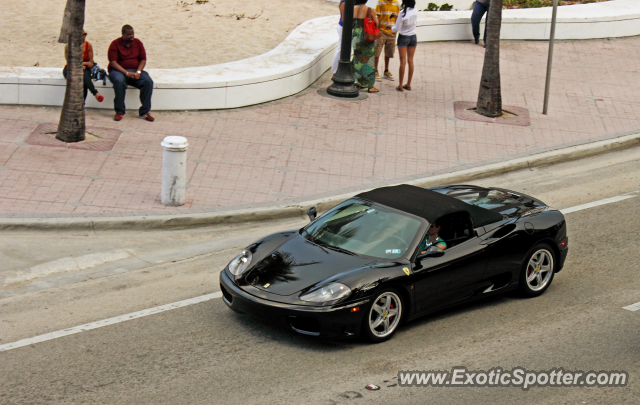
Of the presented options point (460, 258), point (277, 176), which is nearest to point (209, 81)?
point (277, 176)

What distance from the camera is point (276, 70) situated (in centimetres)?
1544

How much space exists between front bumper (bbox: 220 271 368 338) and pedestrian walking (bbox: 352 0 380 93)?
9.98m

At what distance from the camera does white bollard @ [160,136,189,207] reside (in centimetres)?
1044

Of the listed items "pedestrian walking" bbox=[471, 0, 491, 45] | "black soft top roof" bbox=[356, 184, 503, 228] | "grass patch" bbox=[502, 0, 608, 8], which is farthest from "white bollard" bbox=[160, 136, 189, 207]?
"grass patch" bbox=[502, 0, 608, 8]

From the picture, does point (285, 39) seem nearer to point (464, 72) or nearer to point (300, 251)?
point (464, 72)

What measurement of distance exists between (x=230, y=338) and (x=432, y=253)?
6.95 feet

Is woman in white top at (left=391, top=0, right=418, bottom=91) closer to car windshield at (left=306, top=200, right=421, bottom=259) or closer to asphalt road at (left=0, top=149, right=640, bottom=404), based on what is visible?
asphalt road at (left=0, top=149, right=640, bottom=404)

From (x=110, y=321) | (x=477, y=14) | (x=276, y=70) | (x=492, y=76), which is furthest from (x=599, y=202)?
(x=477, y=14)

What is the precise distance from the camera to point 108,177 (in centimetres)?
1135

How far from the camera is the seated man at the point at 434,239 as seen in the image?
753 centimetres

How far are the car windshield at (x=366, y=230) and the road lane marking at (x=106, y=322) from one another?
1.38m

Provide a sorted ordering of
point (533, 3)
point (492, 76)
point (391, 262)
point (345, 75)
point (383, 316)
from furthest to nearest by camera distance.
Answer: point (533, 3), point (345, 75), point (492, 76), point (391, 262), point (383, 316)

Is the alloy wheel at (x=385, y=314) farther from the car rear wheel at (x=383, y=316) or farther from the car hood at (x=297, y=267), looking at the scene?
the car hood at (x=297, y=267)

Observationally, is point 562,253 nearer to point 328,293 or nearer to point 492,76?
point 328,293
